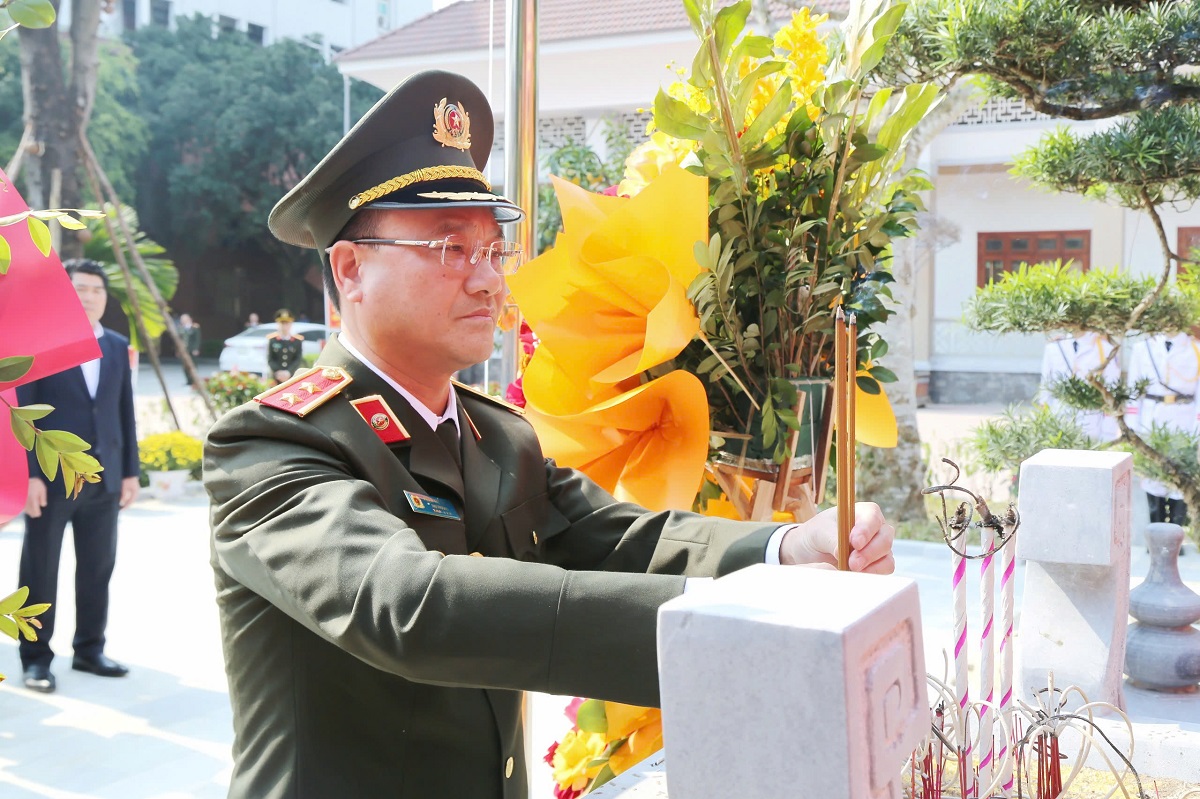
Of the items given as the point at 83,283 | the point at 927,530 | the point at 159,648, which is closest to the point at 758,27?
the point at 927,530

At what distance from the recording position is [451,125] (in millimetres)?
1604

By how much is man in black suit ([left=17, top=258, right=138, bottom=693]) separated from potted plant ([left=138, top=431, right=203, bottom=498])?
509 cm

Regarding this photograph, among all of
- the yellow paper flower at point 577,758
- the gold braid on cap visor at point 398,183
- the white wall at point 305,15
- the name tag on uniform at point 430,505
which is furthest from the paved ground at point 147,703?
the white wall at point 305,15

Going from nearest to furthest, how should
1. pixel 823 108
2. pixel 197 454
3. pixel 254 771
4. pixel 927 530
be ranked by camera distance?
pixel 254 771
pixel 823 108
pixel 927 530
pixel 197 454

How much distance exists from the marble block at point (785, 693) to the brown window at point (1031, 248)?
1340 centimetres

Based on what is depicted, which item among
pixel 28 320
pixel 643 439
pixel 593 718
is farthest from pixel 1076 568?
pixel 28 320

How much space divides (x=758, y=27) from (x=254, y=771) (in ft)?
25.3

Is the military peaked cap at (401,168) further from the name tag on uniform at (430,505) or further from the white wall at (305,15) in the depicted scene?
the white wall at (305,15)

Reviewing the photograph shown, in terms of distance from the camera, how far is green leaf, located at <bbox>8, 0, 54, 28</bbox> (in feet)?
2.61

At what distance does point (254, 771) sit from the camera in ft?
4.37

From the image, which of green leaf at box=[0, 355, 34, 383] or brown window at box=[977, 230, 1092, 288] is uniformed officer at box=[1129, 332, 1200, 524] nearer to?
brown window at box=[977, 230, 1092, 288]

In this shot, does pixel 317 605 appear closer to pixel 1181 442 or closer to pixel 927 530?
pixel 1181 442

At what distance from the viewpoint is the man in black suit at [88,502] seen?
15.8 feet

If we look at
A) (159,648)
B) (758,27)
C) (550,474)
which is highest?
(758,27)
